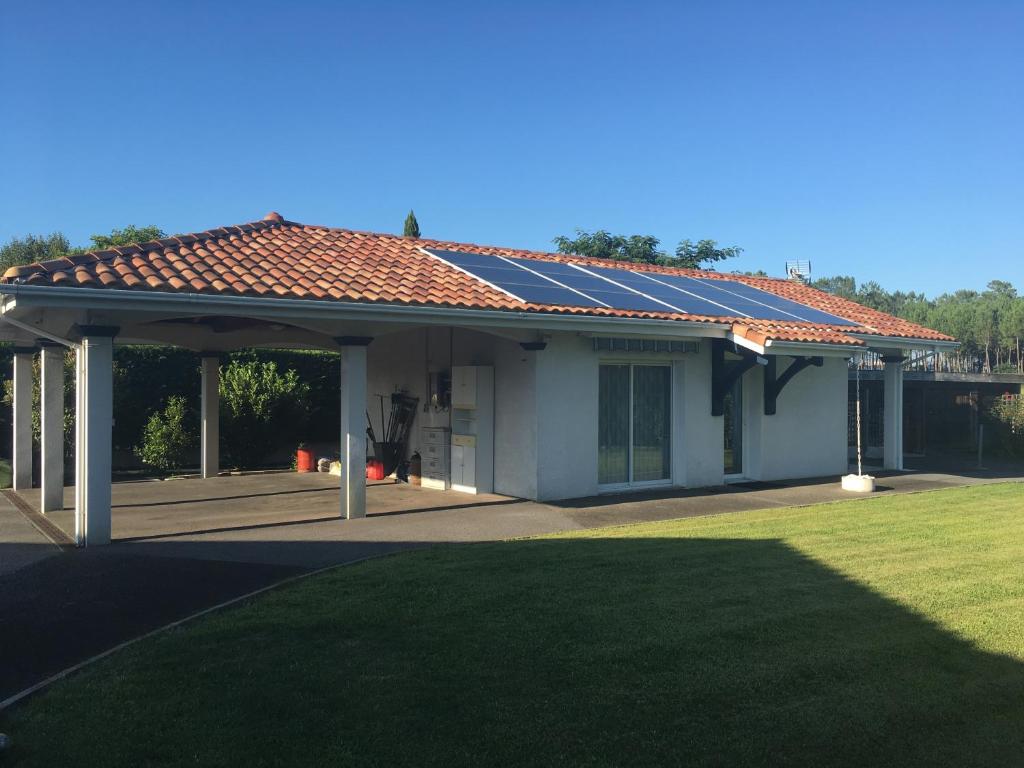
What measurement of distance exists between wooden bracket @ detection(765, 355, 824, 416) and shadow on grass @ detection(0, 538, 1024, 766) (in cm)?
862

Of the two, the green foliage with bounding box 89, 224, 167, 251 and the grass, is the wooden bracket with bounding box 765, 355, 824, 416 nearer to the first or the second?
the grass

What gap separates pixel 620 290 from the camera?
598 inches

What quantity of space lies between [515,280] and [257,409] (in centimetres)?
765

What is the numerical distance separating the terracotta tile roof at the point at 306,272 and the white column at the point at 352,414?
0.81 m

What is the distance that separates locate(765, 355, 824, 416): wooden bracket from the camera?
51.9 feet

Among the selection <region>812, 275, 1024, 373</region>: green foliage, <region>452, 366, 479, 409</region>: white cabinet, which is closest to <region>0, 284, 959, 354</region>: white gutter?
<region>452, 366, 479, 409</region>: white cabinet

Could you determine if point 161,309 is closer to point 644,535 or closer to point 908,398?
point 644,535

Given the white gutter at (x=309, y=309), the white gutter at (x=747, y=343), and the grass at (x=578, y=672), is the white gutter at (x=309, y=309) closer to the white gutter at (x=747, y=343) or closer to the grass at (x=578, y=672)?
the white gutter at (x=747, y=343)

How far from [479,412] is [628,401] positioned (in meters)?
2.46

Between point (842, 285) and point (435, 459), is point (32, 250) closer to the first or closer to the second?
point (435, 459)

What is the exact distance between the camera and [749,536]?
10133 millimetres

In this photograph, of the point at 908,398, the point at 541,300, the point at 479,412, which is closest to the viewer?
the point at 541,300

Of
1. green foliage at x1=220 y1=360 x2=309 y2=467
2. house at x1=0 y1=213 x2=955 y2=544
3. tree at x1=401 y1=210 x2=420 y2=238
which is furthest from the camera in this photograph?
tree at x1=401 y1=210 x2=420 y2=238

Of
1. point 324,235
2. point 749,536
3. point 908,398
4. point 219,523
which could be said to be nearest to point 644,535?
point 749,536
